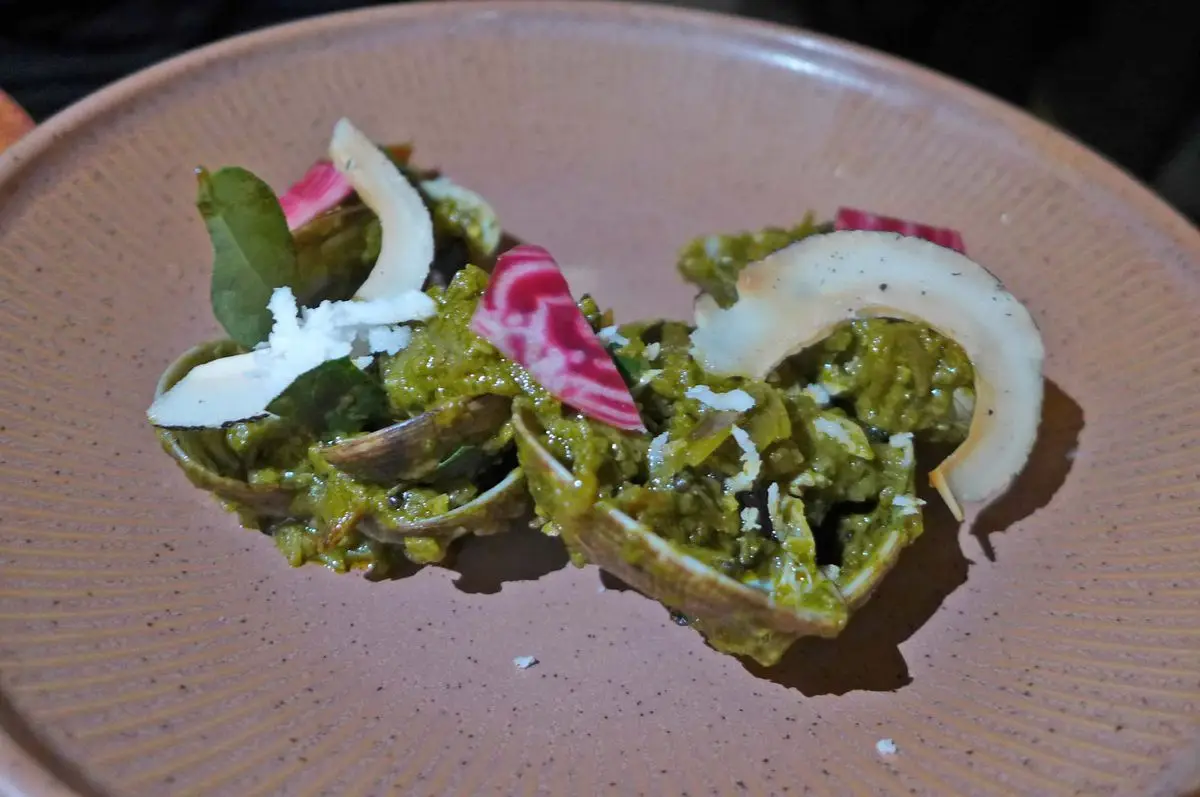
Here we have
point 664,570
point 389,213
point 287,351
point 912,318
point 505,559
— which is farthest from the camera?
point 389,213

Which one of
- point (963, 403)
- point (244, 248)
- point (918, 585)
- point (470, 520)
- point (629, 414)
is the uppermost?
point (244, 248)

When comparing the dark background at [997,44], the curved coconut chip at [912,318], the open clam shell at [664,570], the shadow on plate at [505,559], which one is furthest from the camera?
the dark background at [997,44]

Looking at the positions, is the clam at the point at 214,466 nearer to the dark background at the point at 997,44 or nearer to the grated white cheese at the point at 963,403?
the grated white cheese at the point at 963,403

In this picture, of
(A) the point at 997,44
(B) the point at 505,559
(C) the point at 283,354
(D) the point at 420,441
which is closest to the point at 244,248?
(C) the point at 283,354

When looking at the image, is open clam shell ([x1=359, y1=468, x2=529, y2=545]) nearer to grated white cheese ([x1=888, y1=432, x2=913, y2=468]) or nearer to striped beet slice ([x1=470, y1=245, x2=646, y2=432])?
striped beet slice ([x1=470, y1=245, x2=646, y2=432])

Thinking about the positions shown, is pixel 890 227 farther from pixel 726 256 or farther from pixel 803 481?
pixel 803 481

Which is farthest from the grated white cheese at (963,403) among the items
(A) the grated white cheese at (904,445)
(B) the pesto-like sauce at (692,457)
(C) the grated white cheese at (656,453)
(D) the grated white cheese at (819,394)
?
(C) the grated white cheese at (656,453)

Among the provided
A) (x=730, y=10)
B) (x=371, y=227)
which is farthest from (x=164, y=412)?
(x=730, y=10)

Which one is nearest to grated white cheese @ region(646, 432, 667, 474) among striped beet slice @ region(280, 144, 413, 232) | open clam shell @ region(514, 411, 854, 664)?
open clam shell @ region(514, 411, 854, 664)
